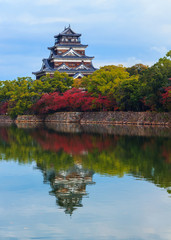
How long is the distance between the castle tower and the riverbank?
979cm

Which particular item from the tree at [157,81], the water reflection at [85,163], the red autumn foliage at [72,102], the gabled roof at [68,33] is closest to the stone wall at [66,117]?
the red autumn foliage at [72,102]

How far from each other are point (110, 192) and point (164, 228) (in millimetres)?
2820

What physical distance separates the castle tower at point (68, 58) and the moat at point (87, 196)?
167 feet

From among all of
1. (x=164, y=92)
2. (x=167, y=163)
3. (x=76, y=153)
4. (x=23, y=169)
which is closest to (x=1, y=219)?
(x=23, y=169)

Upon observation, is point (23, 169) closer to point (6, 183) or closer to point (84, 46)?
point (6, 183)

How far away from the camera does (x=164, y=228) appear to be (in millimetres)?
7121

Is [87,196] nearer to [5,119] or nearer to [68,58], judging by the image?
[5,119]

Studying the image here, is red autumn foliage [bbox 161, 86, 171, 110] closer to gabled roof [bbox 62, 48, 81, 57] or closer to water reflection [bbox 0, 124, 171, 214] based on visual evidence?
water reflection [bbox 0, 124, 171, 214]

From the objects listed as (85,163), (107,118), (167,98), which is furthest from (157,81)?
(85,163)

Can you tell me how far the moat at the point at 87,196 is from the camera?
23.4 feet

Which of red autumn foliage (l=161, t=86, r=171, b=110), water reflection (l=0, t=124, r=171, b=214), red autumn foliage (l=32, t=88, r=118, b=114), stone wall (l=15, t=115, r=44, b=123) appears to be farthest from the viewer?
stone wall (l=15, t=115, r=44, b=123)

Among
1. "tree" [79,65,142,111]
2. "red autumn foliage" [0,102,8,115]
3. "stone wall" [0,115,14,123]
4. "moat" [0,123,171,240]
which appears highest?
"tree" [79,65,142,111]

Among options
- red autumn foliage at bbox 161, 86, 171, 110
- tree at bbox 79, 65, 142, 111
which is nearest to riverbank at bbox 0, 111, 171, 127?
tree at bbox 79, 65, 142, 111

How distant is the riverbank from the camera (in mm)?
39794
